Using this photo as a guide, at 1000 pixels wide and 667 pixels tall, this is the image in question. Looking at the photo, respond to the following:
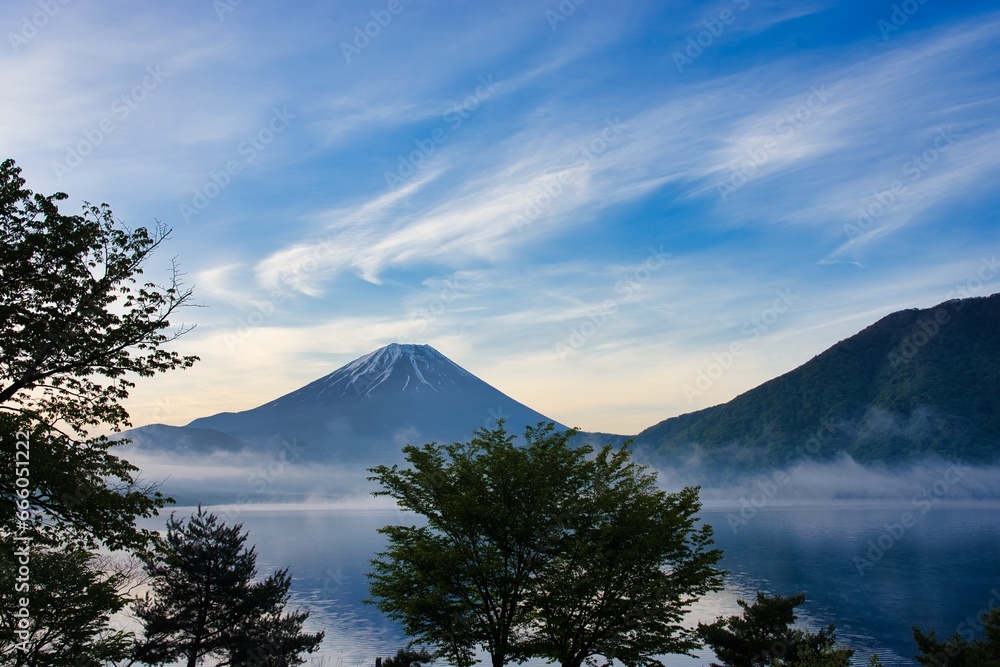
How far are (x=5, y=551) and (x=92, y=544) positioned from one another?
1.52 m

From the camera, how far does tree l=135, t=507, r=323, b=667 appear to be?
27781mm

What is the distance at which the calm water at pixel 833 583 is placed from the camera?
67875 mm

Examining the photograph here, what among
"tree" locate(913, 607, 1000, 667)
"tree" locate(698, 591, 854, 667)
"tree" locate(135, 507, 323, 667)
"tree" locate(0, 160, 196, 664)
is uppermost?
"tree" locate(0, 160, 196, 664)

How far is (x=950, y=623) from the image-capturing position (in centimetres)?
7181

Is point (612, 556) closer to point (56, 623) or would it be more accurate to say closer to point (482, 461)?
point (482, 461)

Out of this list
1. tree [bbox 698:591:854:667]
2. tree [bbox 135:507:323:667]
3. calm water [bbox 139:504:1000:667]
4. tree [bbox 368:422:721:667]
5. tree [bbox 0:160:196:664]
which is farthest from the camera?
calm water [bbox 139:504:1000:667]

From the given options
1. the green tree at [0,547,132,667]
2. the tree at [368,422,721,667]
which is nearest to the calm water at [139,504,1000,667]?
the green tree at [0,547,132,667]

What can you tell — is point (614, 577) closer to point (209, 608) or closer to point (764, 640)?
Answer: point (764, 640)

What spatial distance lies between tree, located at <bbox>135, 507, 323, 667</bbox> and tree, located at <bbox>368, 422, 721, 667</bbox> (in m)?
8.42

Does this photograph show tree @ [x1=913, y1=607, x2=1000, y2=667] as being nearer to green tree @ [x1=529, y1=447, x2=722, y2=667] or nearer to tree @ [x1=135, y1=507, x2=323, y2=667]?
green tree @ [x1=529, y1=447, x2=722, y2=667]

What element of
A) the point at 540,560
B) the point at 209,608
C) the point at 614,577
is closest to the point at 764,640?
the point at 614,577

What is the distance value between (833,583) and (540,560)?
9833cm

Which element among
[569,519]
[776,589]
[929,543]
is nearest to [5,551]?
[569,519]

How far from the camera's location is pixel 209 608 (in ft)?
92.9
